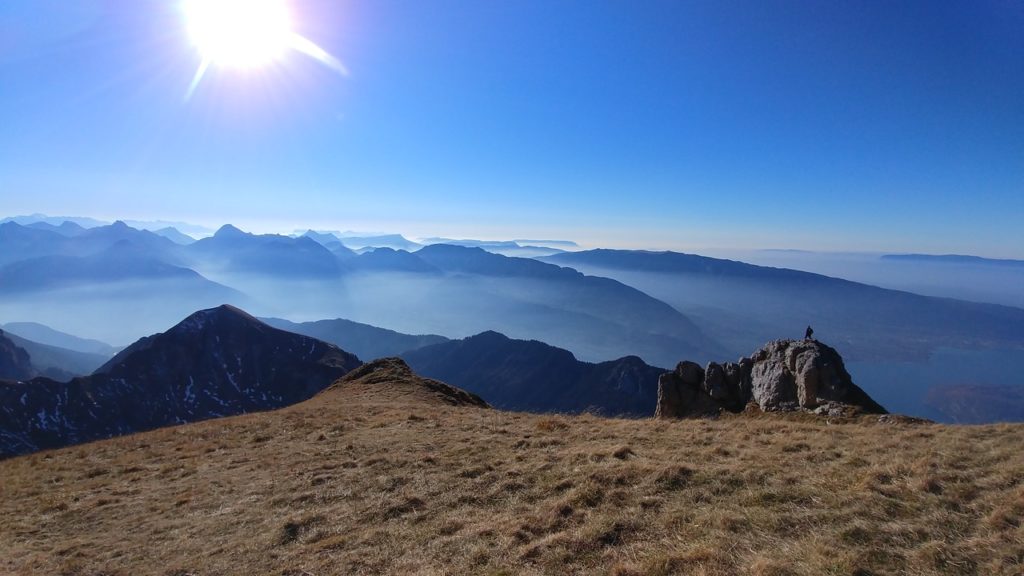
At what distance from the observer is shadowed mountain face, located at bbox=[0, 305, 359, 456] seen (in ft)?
390

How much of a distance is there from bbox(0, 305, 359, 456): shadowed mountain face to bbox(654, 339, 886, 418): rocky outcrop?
5877 inches

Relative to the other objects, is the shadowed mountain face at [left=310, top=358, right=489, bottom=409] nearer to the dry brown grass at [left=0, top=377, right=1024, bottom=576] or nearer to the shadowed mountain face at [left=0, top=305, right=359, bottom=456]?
the dry brown grass at [left=0, top=377, right=1024, bottom=576]

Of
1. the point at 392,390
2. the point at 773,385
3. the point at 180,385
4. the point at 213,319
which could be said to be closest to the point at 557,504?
the point at 773,385

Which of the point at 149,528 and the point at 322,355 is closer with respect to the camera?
the point at 149,528

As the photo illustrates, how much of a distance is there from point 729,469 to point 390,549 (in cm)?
720

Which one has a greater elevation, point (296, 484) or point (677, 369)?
point (677, 369)

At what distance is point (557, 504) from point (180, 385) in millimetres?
183303

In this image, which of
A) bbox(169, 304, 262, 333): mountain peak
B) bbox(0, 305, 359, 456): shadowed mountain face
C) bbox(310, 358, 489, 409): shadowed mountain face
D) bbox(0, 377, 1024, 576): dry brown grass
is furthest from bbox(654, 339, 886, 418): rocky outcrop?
bbox(169, 304, 262, 333): mountain peak

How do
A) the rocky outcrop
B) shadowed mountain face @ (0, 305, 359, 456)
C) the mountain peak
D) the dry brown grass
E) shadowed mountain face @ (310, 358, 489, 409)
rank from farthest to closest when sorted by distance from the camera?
the mountain peak < shadowed mountain face @ (0, 305, 359, 456) < shadowed mountain face @ (310, 358, 489, 409) < the rocky outcrop < the dry brown grass

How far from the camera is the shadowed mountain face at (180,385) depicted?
119000 mm

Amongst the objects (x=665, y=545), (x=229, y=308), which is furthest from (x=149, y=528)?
(x=229, y=308)

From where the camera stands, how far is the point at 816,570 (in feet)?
19.0

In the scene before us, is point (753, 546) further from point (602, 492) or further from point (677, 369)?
point (677, 369)

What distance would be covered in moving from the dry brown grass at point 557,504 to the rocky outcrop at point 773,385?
2.42 meters
